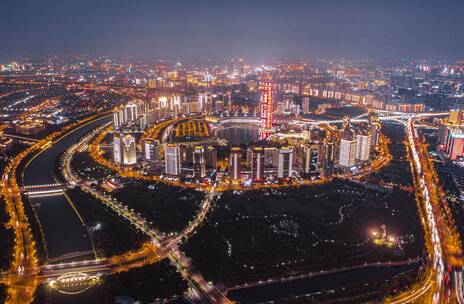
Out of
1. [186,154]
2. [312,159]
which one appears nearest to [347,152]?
[312,159]

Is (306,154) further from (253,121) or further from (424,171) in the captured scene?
(253,121)

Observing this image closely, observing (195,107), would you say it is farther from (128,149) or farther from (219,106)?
(128,149)

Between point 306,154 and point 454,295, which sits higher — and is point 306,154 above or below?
above

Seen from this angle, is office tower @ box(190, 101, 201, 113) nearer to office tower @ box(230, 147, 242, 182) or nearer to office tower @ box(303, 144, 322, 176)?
office tower @ box(303, 144, 322, 176)

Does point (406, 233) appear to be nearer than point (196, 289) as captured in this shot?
No

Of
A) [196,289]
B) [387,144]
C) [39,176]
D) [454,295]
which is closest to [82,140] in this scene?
[39,176]

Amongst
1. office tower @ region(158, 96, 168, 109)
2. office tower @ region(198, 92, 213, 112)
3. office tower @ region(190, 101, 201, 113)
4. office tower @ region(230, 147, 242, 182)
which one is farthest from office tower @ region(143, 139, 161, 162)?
office tower @ region(198, 92, 213, 112)
